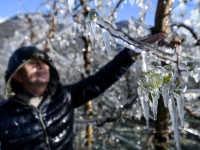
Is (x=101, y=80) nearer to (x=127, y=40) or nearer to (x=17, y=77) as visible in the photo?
(x=17, y=77)

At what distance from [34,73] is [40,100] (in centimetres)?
26

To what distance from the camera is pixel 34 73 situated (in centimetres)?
215

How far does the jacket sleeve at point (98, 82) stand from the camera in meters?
2.19

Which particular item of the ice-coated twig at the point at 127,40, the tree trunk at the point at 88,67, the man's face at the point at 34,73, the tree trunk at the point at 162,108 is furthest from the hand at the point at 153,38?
the tree trunk at the point at 88,67

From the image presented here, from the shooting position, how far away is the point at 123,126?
29.1ft

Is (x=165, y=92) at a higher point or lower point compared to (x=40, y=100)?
higher

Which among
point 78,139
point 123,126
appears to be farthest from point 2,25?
point 78,139

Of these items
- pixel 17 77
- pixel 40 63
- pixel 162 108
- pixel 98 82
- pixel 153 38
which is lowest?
pixel 162 108

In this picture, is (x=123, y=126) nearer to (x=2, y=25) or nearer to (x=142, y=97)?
(x=142, y=97)

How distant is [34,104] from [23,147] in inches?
14.9

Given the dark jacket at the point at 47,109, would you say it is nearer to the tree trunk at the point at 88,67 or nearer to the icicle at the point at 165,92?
Result: the icicle at the point at 165,92

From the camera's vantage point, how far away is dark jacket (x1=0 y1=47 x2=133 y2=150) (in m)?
1.99

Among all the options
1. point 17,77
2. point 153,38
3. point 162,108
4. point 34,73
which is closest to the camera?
point 153,38

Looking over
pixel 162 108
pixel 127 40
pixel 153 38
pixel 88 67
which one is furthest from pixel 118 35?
pixel 88 67
